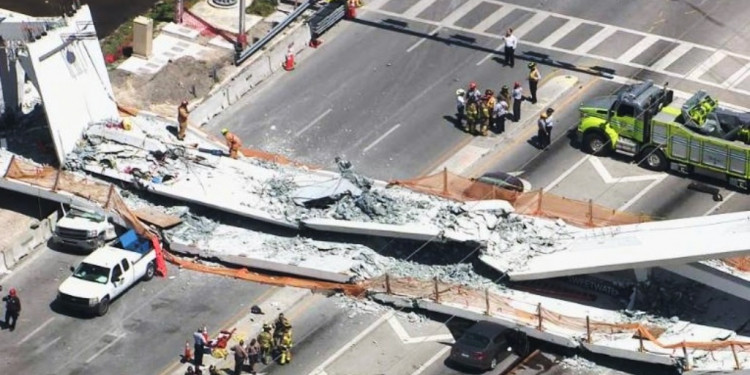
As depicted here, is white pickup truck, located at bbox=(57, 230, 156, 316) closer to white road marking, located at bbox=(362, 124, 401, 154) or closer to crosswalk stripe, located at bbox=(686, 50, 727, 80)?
white road marking, located at bbox=(362, 124, 401, 154)

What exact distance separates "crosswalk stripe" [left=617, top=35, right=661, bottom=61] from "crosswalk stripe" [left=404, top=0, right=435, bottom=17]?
8.66m

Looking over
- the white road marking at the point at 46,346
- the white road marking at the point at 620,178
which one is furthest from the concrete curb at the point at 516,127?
the white road marking at the point at 46,346

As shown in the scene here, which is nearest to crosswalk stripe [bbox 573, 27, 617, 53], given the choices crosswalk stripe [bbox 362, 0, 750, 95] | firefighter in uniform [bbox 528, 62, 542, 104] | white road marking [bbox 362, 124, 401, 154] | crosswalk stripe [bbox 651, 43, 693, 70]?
crosswalk stripe [bbox 362, 0, 750, 95]

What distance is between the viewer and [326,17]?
8138 centimetres

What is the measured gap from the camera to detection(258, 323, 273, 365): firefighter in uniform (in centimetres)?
6303

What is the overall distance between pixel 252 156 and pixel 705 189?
15.9 m

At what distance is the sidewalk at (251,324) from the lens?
2501 inches

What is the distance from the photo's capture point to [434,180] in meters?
69.6

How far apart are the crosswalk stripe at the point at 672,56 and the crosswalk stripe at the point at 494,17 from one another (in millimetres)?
7014

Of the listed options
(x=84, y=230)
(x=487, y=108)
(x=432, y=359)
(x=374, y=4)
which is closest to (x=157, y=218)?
(x=84, y=230)

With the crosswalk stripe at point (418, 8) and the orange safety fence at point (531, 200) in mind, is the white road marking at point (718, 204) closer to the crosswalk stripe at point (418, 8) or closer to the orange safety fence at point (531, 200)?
the orange safety fence at point (531, 200)

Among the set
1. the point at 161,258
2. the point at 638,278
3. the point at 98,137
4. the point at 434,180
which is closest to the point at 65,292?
the point at 161,258

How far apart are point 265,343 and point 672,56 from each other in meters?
23.8

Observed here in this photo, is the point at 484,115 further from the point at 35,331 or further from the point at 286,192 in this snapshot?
the point at 35,331
